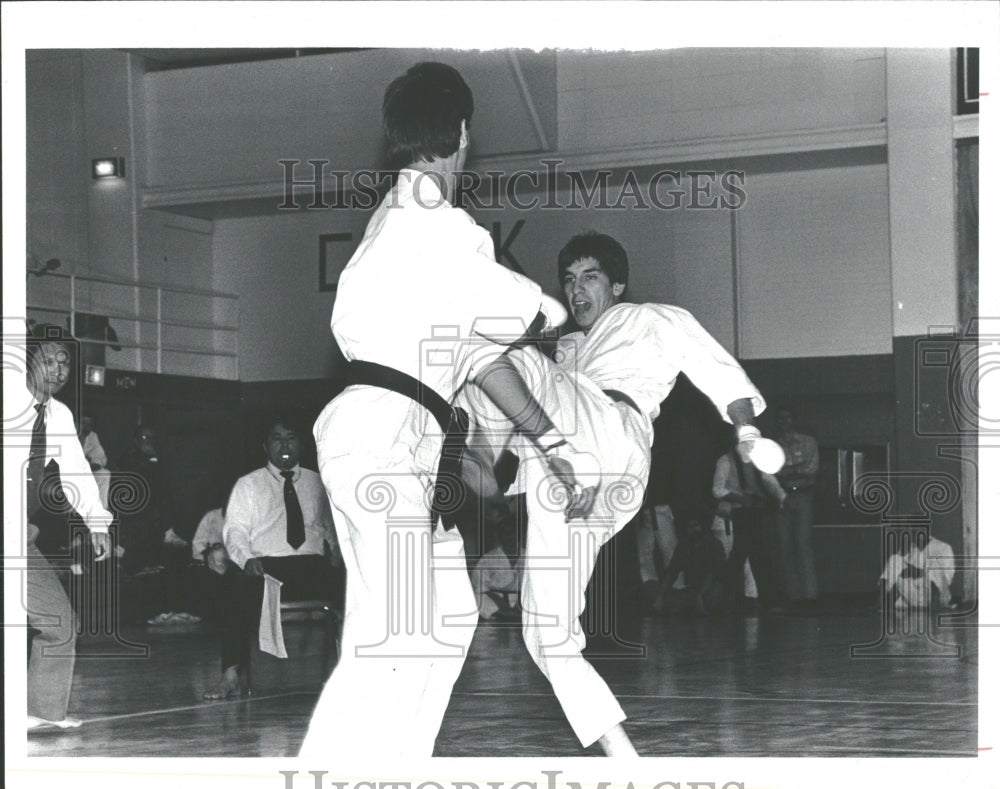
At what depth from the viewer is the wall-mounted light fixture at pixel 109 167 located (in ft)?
43.7

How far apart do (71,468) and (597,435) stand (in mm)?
2084

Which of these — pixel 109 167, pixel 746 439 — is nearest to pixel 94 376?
pixel 109 167

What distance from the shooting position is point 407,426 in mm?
3049

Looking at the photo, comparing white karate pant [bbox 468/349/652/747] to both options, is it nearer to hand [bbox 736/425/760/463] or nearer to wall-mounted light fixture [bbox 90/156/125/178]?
hand [bbox 736/425/760/463]

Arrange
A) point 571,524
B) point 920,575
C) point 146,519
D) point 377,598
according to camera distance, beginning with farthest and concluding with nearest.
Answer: point 146,519 < point 920,575 < point 571,524 < point 377,598

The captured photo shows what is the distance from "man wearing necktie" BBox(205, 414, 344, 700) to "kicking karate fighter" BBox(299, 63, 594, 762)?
3.12m

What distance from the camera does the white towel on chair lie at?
6789mm

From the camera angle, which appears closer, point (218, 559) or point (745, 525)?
point (218, 559)

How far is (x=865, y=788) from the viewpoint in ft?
10.2

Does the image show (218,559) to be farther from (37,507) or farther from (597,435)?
(597,435)

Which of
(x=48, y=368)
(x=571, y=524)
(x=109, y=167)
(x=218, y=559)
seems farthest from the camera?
(x=109, y=167)

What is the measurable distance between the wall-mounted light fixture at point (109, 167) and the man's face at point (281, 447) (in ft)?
22.6

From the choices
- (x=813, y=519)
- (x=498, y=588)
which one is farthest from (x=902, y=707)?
(x=813, y=519)

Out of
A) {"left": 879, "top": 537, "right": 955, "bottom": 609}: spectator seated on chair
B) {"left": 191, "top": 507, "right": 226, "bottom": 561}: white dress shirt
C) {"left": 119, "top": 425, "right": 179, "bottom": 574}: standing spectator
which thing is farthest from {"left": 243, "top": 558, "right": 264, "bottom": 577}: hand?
{"left": 879, "top": 537, "right": 955, "bottom": 609}: spectator seated on chair
